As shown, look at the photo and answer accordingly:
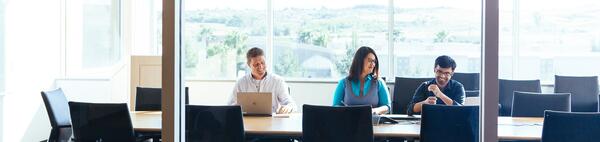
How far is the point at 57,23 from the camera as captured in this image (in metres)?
6.42

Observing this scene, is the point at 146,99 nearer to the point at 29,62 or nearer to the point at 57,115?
→ the point at 57,115

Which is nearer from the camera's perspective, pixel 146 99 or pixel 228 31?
pixel 146 99

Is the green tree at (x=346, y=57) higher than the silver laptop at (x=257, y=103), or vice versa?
the green tree at (x=346, y=57)

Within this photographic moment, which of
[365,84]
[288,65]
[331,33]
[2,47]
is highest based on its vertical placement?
[331,33]

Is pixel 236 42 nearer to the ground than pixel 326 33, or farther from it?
nearer to the ground

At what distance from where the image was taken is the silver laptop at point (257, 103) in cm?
455

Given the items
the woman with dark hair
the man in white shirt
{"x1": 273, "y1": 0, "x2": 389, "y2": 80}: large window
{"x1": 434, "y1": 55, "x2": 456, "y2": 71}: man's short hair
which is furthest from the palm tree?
{"x1": 434, "y1": 55, "x2": 456, "y2": 71}: man's short hair

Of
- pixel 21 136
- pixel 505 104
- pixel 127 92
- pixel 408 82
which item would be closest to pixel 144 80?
pixel 127 92

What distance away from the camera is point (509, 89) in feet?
17.4

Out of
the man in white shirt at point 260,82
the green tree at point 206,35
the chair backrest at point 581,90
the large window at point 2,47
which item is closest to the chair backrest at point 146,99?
the man in white shirt at point 260,82

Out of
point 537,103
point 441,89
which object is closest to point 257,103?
point 441,89

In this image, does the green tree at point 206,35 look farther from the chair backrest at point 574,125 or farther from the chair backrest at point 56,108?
the chair backrest at point 574,125

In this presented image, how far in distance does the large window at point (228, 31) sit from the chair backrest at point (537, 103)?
3.60m

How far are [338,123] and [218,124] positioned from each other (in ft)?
2.42
